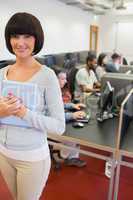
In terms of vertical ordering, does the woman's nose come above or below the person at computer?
above

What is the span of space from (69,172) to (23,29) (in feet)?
6.43

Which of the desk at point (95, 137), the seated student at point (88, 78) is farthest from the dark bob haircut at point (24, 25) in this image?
the seated student at point (88, 78)

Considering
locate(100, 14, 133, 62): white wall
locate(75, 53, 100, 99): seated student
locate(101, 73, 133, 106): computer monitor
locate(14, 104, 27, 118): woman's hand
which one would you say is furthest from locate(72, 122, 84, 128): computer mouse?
locate(100, 14, 133, 62): white wall

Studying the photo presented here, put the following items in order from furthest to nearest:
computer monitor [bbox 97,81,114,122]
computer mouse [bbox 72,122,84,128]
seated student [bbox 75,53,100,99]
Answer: seated student [bbox 75,53,100,99] < computer monitor [bbox 97,81,114,122] < computer mouse [bbox 72,122,84,128]

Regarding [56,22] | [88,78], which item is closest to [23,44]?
[88,78]

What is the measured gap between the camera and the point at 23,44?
96 centimetres

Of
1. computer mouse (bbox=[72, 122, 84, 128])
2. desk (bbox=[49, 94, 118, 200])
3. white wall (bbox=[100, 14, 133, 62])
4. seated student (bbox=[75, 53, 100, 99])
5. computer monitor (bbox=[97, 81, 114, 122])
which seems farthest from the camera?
white wall (bbox=[100, 14, 133, 62])

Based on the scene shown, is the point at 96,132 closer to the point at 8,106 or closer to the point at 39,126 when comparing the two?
the point at 39,126

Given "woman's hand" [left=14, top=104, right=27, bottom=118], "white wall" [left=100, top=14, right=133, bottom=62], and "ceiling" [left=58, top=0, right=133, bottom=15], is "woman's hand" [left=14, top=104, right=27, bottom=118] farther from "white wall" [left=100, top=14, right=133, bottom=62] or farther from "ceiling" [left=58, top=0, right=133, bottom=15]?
"white wall" [left=100, top=14, right=133, bottom=62]

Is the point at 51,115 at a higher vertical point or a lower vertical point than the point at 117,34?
lower

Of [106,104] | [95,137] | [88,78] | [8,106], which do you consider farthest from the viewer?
[88,78]

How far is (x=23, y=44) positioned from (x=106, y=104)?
4.61 ft

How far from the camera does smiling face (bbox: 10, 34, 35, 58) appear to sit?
3.14 feet

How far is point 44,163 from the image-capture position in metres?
1.07
